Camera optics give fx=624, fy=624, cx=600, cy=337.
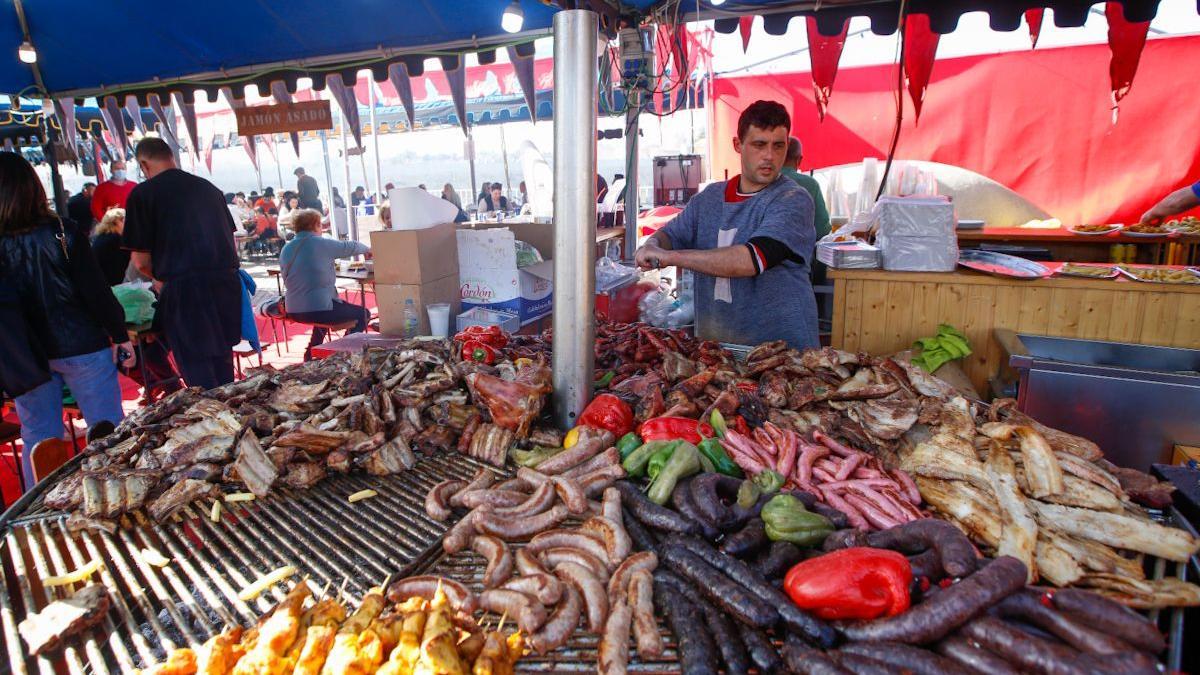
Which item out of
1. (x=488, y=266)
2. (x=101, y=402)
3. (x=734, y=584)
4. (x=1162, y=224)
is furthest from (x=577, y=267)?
(x=1162, y=224)

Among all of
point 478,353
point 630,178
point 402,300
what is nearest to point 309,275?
point 402,300

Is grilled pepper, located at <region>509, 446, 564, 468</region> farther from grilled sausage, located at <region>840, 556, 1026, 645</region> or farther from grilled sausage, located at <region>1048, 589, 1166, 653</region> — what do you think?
grilled sausage, located at <region>1048, 589, 1166, 653</region>

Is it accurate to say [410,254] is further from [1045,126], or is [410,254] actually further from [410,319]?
[1045,126]

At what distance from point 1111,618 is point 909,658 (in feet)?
1.58

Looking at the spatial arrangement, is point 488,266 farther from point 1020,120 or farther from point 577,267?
point 1020,120

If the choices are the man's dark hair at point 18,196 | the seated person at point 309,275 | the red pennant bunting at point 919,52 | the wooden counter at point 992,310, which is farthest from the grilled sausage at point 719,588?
the red pennant bunting at point 919,52

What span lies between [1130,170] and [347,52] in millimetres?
12784

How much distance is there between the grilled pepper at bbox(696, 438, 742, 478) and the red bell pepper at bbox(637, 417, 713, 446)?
3.1 inches

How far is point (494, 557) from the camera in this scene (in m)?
1.96

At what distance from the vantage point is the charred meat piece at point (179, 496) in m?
2.33

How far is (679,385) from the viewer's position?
10.0 feet

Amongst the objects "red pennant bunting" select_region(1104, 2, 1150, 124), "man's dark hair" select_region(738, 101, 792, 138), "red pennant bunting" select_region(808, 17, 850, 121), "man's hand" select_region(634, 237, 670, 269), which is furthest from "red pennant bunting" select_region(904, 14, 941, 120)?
"man's hand" select_region(634, 237, 670, 269)

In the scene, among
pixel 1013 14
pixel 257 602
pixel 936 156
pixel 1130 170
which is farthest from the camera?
pixel 936 156

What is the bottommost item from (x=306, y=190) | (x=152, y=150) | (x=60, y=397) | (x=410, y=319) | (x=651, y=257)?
(x=60, y=397)
